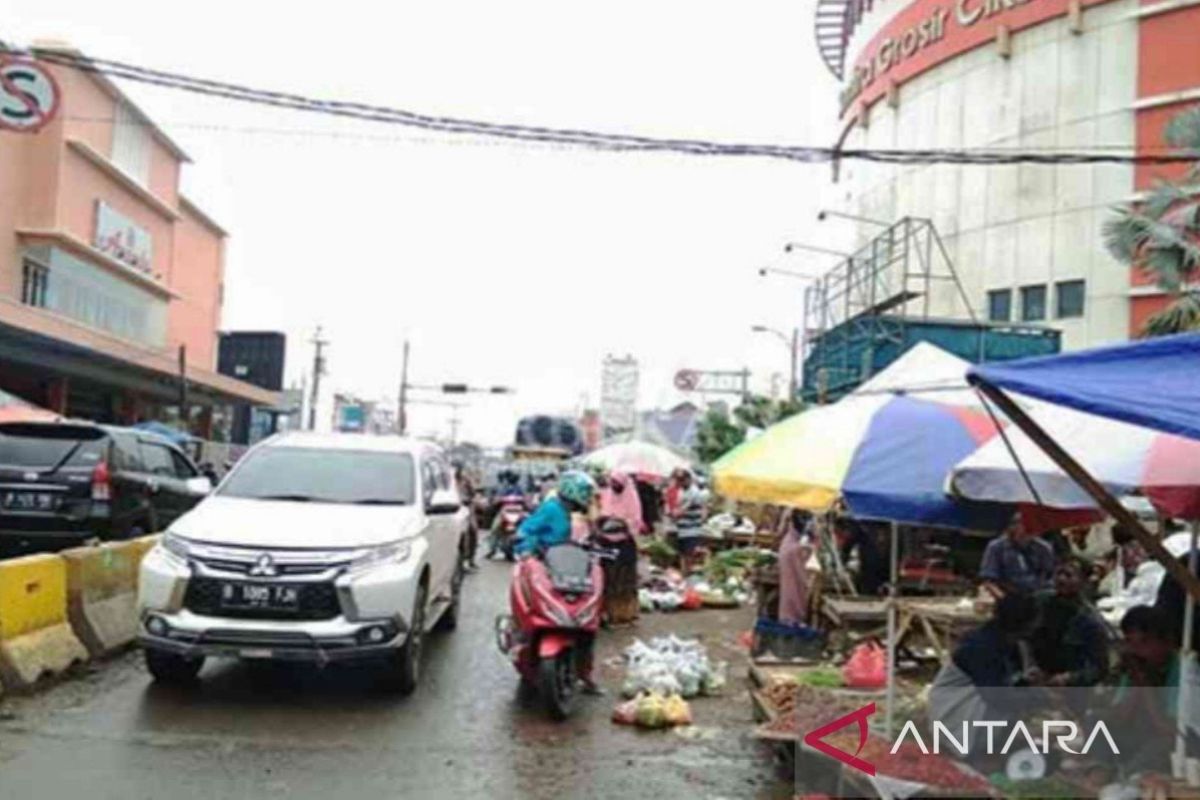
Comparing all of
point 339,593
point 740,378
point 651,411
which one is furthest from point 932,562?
point 651,411

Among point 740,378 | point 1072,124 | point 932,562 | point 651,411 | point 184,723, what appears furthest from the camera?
point 651,411

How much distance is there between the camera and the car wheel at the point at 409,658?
8.95 metres

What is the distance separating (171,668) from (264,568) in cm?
138

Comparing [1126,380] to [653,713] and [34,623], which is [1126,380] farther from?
[34,623]

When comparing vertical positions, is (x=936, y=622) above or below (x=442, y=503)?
below

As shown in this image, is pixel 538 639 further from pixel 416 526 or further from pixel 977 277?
pixel 977 277

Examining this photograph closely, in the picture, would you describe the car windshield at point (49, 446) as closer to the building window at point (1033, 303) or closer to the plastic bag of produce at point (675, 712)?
the plastic bag of produce at point (675, 712)

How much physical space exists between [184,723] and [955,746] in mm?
4848

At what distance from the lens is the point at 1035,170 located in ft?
124

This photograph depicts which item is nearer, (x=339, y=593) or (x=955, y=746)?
(x=955, y=746)

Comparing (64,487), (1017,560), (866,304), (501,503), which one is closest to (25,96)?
(64,487)

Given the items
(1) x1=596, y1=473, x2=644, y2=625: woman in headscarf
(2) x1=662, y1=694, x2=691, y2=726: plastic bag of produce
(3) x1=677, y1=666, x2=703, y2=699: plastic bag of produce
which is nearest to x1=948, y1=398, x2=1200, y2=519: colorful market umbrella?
(2) x1=662, y1=694, x2=691, y2=726: plastic bag of produce

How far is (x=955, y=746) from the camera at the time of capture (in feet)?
18.4

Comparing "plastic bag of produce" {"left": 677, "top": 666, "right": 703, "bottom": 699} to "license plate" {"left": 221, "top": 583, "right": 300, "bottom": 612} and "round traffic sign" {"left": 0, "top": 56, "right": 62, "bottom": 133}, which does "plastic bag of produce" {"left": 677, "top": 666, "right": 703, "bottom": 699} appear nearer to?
"license plate" {"left": 221, "top": 583, "right": 300, "bottom": 612}
